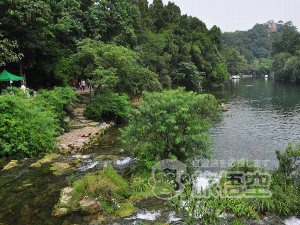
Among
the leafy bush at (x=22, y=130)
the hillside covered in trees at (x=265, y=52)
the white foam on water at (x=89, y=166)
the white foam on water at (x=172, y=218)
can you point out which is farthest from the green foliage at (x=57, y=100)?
the hillside covered in trees at (x=265, y=52)

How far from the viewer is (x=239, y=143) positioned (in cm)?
1892

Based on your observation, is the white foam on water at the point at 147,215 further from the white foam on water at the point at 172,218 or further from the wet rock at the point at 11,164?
the wet rock at the point at 11,164

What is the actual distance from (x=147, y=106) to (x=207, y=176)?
4.56m

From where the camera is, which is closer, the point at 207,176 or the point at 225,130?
the point at 207,176

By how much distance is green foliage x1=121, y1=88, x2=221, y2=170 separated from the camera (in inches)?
422

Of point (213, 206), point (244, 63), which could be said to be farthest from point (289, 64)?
point (213, 206)

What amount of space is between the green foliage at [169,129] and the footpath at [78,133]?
20.5 feet

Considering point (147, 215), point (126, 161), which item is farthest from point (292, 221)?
point (126, 161)

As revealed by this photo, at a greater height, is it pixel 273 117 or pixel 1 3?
pixel 1 3

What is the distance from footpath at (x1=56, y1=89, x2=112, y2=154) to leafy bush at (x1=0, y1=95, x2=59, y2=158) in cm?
147

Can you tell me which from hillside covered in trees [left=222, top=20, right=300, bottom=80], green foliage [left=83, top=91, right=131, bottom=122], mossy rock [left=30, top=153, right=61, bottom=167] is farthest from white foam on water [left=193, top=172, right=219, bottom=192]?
hillside covered in trees [left=222, top=20, right=300, bottom=80]

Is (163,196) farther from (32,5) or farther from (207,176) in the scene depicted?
(32,5)

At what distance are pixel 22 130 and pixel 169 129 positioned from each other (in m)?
7.82

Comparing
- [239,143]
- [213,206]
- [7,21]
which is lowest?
[239,143]
